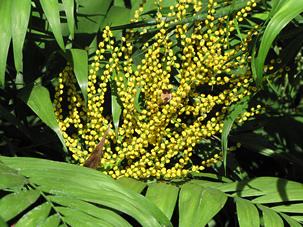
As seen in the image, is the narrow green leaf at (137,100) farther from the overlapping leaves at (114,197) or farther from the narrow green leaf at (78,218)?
the narrow green leaf at (78,218)

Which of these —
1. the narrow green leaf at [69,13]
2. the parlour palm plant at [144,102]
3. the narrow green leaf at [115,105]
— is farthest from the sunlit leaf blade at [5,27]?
the narrow green leaf at [115,105]

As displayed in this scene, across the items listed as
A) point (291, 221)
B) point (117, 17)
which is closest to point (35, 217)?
point (291, 221)

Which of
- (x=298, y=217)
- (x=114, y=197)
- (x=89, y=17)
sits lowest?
(x=298, y=217)

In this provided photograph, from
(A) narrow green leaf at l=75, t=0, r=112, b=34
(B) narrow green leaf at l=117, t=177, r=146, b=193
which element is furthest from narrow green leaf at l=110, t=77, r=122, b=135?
(A) narrow green leaf at l=75, t=0, r=112, b=34

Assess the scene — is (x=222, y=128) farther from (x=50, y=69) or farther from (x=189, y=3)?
(x=50, y=69)

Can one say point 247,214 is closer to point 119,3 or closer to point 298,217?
point 298,217

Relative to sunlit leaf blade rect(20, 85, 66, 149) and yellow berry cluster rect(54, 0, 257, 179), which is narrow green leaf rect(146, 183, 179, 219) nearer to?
yellow berry cluster rect(54, 0, 257, 179)
